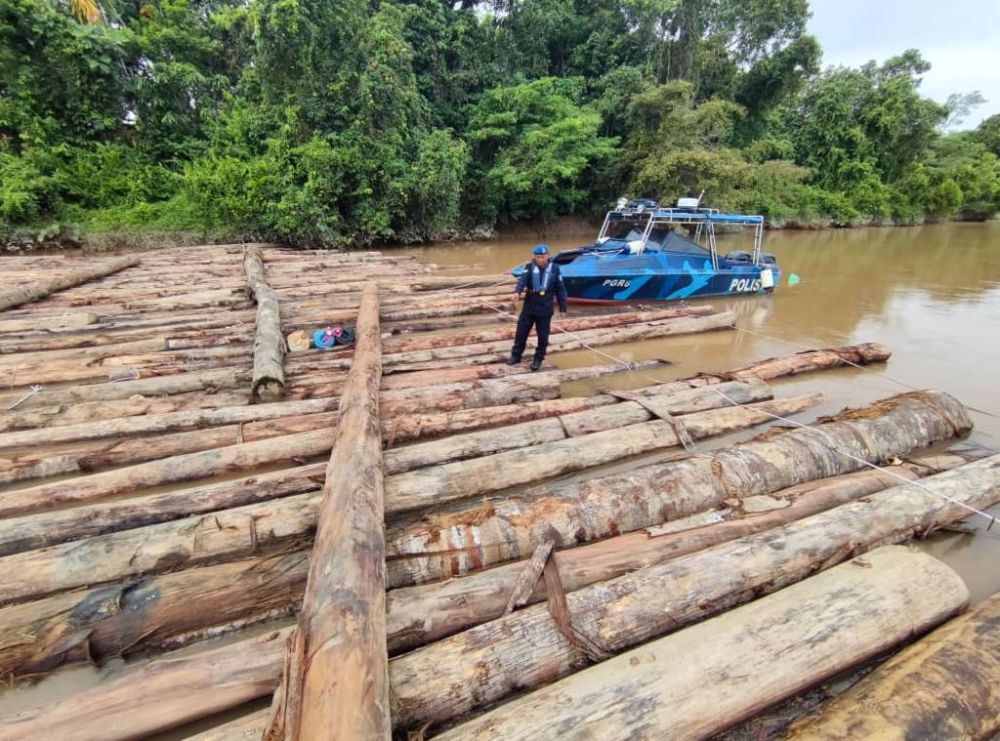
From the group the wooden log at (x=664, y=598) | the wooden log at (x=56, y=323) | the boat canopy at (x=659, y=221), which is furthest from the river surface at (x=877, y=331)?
the wooden log at (x=56, y=323)

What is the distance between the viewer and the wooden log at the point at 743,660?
1889 mm

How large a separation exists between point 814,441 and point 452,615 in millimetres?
3466

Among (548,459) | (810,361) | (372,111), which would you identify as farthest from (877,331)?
(372,111)

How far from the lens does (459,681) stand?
6.91 ft

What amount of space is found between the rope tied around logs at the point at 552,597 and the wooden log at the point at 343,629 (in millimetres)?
709

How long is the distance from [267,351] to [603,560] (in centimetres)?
457

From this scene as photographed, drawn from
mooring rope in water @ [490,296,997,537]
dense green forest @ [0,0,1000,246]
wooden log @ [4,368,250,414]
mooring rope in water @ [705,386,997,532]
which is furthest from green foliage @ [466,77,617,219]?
mooring rope in water @ [705,386,997,532]

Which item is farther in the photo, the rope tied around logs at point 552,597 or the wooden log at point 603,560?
the wooden log at point 603,560

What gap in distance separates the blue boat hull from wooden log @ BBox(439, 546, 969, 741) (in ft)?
25.6

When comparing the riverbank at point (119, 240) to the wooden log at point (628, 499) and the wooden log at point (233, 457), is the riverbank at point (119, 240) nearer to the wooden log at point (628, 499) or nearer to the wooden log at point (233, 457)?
the wooden log at point (233, 457)

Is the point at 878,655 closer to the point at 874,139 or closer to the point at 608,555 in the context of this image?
the point at 608,555

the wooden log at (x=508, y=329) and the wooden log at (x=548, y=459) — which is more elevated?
the wooden log at (x=508, y=329)

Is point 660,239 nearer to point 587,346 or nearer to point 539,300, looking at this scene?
point 587,346

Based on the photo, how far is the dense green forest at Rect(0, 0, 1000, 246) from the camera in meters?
15.9
